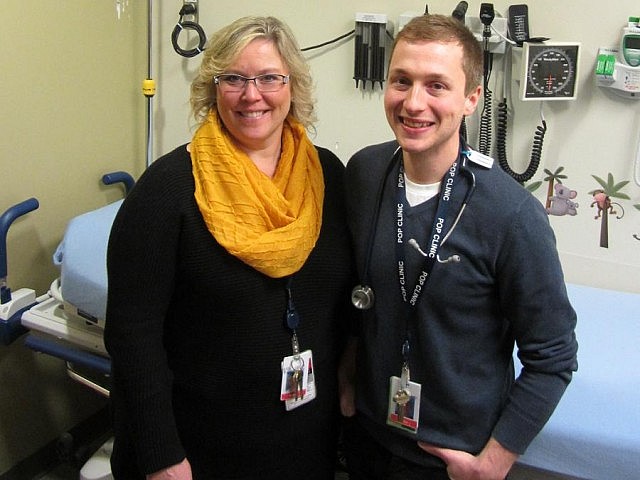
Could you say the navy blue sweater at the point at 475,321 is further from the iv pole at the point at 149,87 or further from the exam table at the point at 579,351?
the iv pole at the point at 149,87

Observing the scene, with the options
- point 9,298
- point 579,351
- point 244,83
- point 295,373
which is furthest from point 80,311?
point 579,351

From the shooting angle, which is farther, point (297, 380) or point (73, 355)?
point (73, 355)

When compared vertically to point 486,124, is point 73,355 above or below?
below

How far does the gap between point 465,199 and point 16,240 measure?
4.97 feet

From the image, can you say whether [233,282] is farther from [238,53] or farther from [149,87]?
[149,87]

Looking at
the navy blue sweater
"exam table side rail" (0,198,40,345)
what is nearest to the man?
the navy blue sweater

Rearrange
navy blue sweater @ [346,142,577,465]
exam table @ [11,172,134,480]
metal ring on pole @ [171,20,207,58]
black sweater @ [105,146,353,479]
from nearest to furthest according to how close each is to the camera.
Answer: navy blue sweater @ [346,142,577,465], black sweater @ [105,146,353,479], exam table @ [11,172,134,480], metal ring on pole @ [171,20,207,58]

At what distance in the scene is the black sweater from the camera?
1238mm

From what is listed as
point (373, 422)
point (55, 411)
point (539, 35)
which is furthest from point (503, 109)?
point (55, 411)

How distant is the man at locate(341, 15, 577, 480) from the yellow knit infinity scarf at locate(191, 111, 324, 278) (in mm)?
127

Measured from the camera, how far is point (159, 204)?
1.22 metres

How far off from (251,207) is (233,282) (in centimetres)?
15

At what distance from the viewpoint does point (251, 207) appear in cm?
127

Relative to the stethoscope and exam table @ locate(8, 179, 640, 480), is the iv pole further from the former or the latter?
the stethoscope
